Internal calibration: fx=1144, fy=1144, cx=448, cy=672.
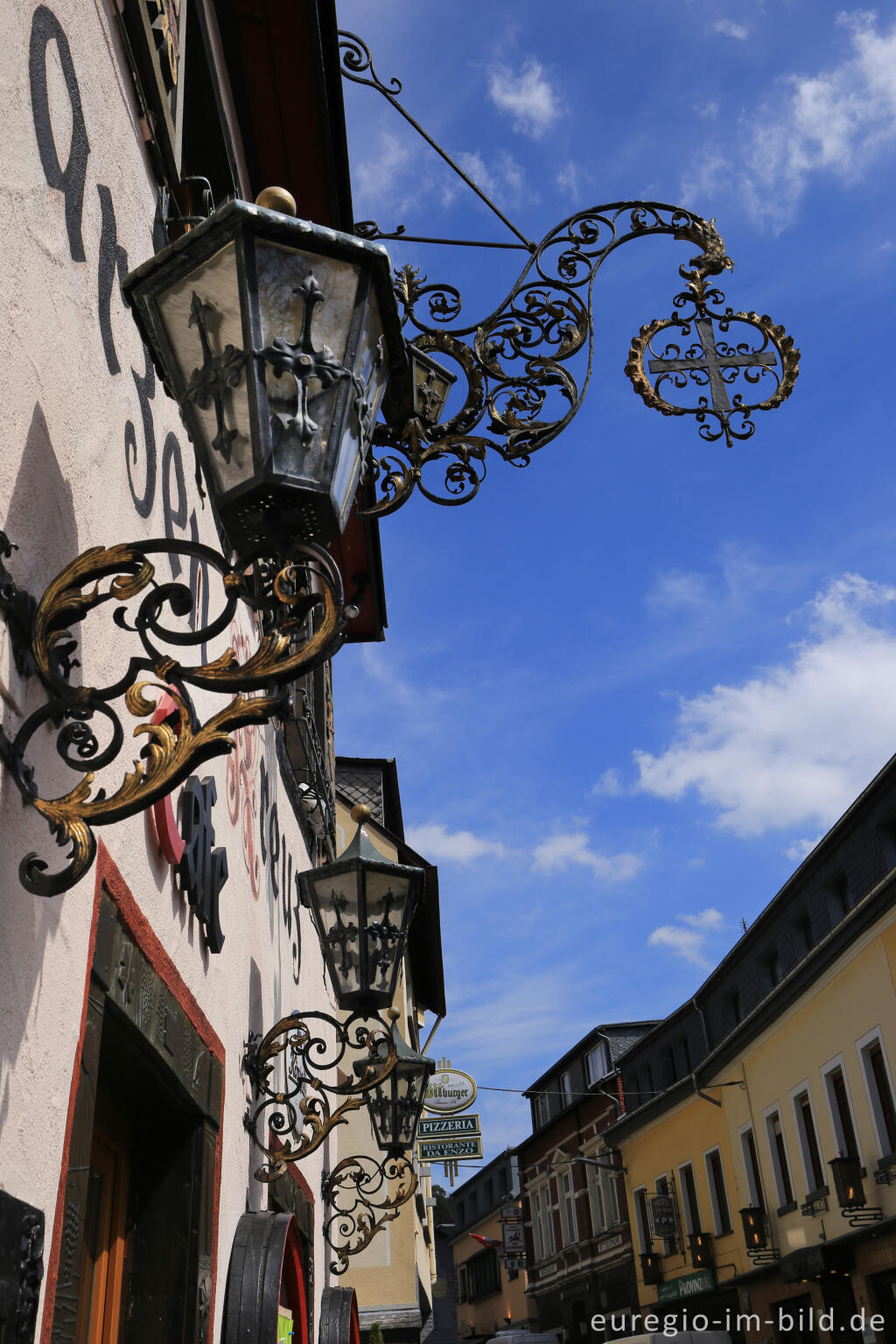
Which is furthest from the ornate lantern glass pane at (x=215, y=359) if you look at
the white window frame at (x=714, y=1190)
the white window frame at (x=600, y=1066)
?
the white window frame at (x=600, y=1066)

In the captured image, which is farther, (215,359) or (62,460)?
(62,460)

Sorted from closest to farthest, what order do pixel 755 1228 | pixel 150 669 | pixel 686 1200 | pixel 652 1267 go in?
pixel 150 669, pixel 755 1228, pixel 686 1200, pixel 652 1267

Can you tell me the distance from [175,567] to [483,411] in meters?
1.28

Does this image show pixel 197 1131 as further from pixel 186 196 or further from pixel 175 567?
pixel 186 196

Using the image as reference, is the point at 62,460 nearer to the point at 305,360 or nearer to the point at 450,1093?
the point at 305,360

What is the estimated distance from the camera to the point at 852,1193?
15594 mm

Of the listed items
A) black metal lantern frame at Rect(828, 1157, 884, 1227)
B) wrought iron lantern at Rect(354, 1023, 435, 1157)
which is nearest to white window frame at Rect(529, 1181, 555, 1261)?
black metal lantern frame at Rect(828, 1157, 884, 1227)

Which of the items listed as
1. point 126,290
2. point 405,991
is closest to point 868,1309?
point 405,991

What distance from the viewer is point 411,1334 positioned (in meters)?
15.3

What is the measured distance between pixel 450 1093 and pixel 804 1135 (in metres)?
6.21

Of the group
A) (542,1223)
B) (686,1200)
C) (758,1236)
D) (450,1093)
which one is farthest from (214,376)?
(542,1223)

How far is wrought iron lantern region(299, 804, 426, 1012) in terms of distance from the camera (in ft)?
14.4

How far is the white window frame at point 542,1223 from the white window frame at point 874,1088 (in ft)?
79.6

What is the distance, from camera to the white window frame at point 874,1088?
1517cm
